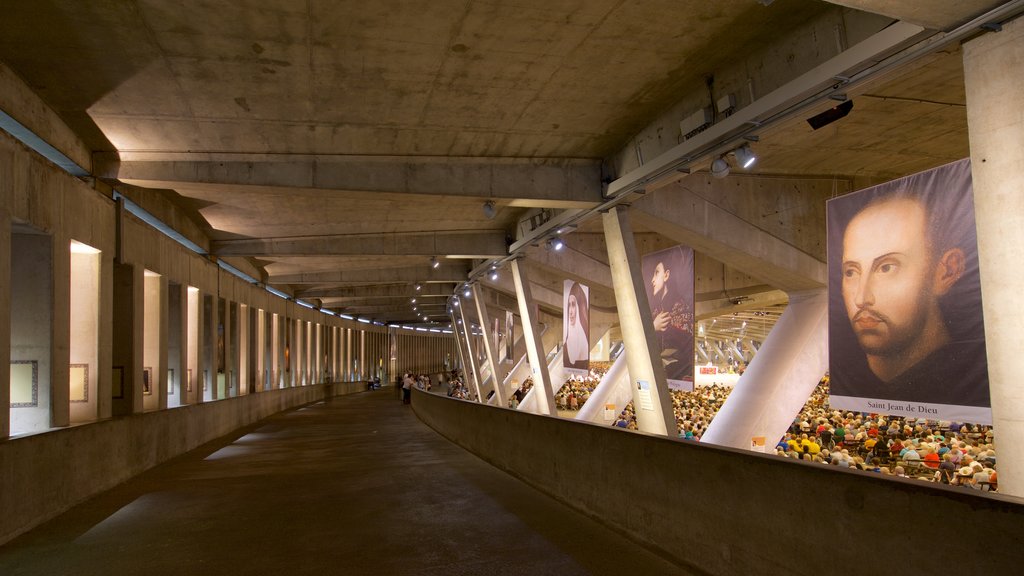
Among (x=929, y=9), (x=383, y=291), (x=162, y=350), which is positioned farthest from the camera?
(x=383, y=291)

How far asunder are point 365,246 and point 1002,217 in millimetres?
17837

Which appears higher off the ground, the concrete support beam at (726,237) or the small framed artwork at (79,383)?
the concrete support beam at (726,237)

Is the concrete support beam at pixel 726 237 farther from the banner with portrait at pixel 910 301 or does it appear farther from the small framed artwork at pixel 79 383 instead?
the small framed artwork at pixel 79 383

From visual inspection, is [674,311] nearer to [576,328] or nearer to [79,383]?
[576,328]

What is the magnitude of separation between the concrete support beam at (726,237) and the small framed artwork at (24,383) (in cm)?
1029

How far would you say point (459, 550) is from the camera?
23.6 feet

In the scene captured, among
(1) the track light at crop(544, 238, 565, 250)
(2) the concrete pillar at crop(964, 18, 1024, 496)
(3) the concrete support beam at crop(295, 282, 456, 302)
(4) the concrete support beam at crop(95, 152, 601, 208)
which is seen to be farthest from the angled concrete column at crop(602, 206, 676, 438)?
(3) the concrete support beam at crop(295, 282, 456, 302)

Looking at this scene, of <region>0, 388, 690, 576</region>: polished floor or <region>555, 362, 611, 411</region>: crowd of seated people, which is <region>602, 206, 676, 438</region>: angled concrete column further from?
<region>555, 362, 611, 411</region>: crowd of seated people

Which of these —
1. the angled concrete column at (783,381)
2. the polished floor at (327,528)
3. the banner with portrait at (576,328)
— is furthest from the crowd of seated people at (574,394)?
the polished floor at (327,528)

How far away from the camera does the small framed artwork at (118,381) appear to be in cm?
1320

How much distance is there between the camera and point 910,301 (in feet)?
25.0

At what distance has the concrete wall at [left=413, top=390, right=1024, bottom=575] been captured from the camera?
158 inches

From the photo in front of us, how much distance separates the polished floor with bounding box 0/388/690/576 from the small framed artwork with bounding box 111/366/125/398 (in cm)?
154

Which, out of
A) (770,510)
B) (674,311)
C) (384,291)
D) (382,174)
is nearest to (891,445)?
(674,311)
